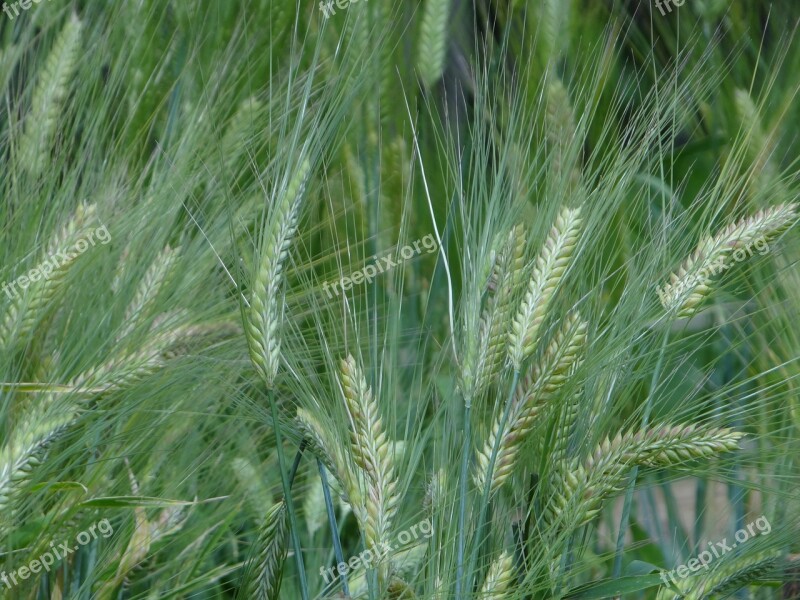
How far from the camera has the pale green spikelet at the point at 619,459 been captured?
2.07ft

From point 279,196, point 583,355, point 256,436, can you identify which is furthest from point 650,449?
point 256,436

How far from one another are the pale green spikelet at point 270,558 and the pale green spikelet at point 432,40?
2.63 ft

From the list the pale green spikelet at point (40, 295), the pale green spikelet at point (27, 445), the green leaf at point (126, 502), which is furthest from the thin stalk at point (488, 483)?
the pale green spikelet at point (40, 295)

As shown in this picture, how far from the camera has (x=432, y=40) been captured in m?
1.33

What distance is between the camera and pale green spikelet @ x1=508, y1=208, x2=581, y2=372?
24.7 inches

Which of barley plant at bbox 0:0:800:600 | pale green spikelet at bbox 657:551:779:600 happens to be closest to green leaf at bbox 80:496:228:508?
barley plant at bbox 0:0:800:600

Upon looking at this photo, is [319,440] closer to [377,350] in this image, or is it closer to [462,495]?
[462,495]

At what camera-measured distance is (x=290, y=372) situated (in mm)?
711

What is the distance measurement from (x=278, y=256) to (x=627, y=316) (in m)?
0.26

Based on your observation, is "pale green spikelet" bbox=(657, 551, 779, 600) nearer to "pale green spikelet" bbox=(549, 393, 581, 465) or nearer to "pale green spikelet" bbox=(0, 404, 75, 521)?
"pale green spikelet" bbox=(549, 393, 581, 465)

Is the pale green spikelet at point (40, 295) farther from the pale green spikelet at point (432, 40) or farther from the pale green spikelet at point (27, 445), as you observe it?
the pale green spikelet at point (432, 40)

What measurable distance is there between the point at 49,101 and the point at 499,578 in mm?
767

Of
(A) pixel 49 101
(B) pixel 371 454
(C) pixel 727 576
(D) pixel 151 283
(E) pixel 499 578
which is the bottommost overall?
(C) pixel 727 576

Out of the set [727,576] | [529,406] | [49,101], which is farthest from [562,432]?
[49,101]
